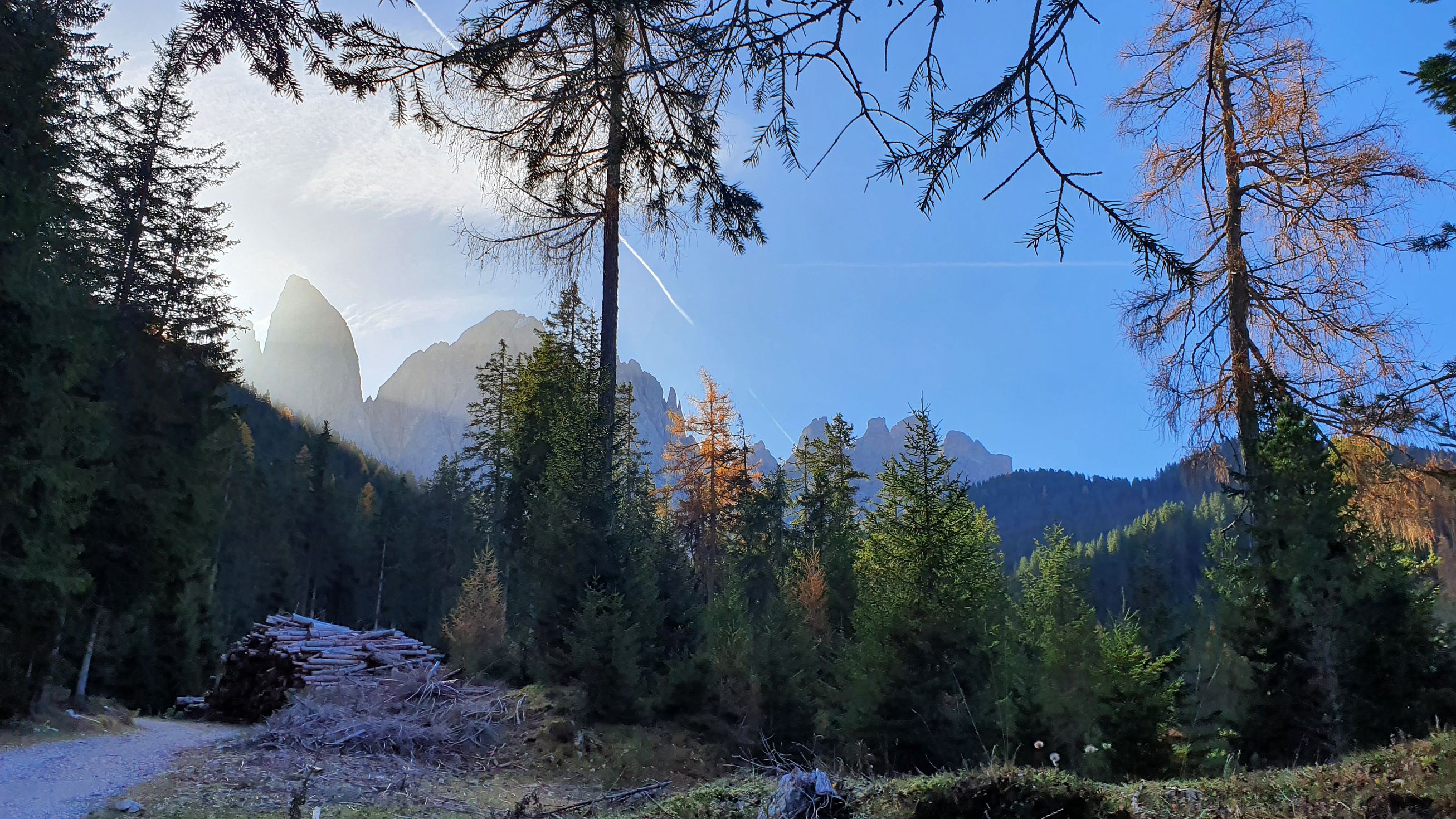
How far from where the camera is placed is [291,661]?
46.0 feet

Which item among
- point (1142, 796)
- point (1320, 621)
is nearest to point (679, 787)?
point (1142, 796)

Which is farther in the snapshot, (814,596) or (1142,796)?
(814,596)

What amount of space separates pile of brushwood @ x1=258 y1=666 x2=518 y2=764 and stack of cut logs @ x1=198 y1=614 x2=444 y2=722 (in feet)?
6.76

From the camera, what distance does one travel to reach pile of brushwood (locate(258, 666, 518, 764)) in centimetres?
948

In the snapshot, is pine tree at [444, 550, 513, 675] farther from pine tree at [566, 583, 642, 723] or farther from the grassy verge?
the grassy verge

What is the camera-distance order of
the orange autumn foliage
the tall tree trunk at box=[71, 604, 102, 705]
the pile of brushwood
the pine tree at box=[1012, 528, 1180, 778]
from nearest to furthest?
the pine tree at box=[1012, 528, 1180, 778] → the pile of brushwood → the tall tree trunk at box=[71, 604, 102, 705] → the orange autumn foliage

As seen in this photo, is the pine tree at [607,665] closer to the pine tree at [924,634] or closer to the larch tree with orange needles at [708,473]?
the pine tree at [924,634]

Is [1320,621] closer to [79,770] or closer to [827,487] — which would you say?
[79,770]

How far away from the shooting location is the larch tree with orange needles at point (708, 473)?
114 feet

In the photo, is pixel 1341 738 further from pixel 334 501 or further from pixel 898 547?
pixel 334 501

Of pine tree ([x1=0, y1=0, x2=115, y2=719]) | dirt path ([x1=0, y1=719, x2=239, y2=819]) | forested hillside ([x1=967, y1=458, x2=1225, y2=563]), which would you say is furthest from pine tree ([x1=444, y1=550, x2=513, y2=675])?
forested hillside ([x1=967, y1=458, x2=1225, y2=563])

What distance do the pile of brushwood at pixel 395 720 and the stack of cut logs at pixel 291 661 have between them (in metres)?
2.06

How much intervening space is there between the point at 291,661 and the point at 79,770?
6105 mm

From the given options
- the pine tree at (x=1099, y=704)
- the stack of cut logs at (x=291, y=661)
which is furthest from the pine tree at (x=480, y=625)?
the pine tree at (x=1099, y=704)
